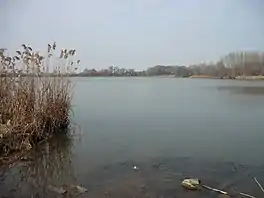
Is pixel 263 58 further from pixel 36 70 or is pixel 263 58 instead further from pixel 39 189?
pixel 39 189

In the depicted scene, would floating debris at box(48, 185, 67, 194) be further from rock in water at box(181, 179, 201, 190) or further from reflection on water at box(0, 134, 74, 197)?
rock in water at box(181, 179, 201, 190)

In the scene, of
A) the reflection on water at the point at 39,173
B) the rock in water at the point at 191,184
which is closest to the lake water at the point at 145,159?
the reflection on water at the point at 39,173

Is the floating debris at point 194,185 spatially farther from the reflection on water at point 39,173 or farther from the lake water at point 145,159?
the reflection on water at point 39,173

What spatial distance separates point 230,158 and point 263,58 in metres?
46.7

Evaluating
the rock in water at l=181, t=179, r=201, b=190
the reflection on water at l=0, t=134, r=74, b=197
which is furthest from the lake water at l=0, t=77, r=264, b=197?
the rock in water at l=181, t=179, r=201, b=190

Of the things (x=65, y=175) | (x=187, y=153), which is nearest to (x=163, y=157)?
(x=187, y=153)

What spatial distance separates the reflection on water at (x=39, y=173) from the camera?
5.47 m

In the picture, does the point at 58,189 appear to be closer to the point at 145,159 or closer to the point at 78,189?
the point at 78,189

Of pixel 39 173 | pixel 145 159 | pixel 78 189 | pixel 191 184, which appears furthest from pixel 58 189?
pixel 145 159

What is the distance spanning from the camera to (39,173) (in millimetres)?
6457

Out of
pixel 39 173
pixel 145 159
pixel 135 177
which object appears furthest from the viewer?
pixel 145 159

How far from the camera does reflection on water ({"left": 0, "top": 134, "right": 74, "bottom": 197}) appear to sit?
547 centimetres

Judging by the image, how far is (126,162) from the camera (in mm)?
7148

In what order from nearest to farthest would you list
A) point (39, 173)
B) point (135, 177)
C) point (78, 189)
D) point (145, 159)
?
point (78, 189)
point (135, 177)
point (39, 173)
point (145, 159)
